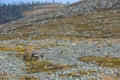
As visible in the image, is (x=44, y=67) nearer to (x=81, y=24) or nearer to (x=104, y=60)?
(x=104, y=60)

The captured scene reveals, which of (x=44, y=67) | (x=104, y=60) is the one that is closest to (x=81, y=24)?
(x=104, y=60)

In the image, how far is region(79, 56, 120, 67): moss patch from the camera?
174 ft

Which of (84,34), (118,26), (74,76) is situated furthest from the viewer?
(118,26)

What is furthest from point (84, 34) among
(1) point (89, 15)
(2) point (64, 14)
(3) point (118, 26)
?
(2) point (64, 14)

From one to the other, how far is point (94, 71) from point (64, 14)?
13109 centimetres

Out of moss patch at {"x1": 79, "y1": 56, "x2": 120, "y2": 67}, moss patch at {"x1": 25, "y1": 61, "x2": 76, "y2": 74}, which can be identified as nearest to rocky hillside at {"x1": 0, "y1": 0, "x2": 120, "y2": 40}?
moss patch at {"x1": 79, "y1": 56, "x2": 120, "y2": 67}

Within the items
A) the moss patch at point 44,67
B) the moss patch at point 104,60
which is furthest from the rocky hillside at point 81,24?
the moss patch at point 44,67

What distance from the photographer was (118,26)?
127 metres

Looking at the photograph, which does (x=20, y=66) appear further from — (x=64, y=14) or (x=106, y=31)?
(x=64, y=14)

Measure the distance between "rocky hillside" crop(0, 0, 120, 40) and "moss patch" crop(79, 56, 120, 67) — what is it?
47473mm

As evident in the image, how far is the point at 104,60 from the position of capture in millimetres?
58062

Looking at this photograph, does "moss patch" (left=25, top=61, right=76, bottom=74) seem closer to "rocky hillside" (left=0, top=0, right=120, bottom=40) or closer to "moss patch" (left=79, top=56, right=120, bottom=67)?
"moss patch" (left=79, top=56, right=120, bottom=67)

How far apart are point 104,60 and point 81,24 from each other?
275 feet

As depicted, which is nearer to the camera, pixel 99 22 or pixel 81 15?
pixel 99 22
